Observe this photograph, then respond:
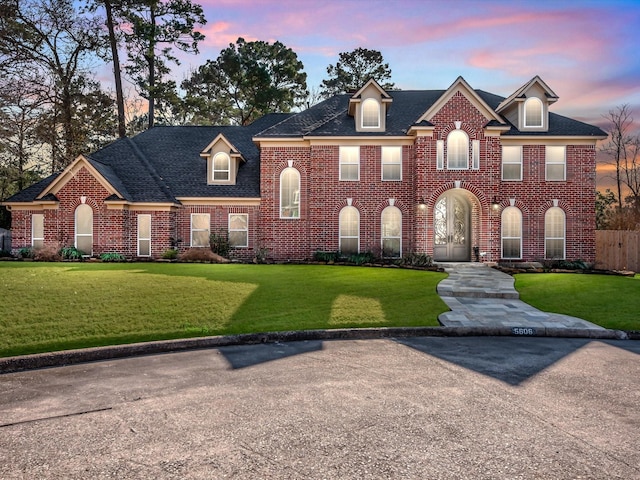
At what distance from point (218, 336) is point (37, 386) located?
288 cm

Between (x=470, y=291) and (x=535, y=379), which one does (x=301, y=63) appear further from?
(x=535, y=379)

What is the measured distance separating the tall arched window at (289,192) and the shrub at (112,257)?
803 centimetres

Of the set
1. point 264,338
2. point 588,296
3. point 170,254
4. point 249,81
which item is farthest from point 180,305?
point 249,81

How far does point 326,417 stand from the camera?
429 centimetres

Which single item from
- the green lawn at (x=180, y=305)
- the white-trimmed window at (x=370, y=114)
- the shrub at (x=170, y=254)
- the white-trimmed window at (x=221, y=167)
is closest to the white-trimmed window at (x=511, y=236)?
the white-trimmed window at (x=370, y=114)

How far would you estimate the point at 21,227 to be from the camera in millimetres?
21422

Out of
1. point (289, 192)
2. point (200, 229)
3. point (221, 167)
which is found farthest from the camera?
point (221, 167)

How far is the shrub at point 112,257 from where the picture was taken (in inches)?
769

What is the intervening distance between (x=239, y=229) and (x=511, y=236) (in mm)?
14107

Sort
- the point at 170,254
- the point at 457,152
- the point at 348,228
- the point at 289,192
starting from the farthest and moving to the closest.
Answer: the point at 289,192
the point at 348,228
the point at 170,254
the point at 457,152

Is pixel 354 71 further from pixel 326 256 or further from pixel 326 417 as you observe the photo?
pixel 326 417

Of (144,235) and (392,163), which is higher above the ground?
(392,163)

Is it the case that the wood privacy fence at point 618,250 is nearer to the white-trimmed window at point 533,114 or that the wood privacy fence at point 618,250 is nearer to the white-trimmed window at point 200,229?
the white-trimmed window at point 533,114

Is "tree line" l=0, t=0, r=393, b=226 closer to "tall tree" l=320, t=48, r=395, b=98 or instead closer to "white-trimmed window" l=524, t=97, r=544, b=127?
"tall tree" l=320, t=48, r=395, b=98
